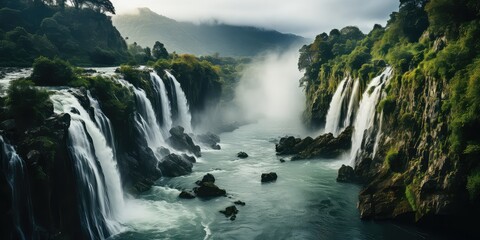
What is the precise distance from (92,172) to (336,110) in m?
45.8

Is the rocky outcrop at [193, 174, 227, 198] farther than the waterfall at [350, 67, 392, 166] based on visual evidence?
No

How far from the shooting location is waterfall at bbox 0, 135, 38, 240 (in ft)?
66.1

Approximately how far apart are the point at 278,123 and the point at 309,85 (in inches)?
767

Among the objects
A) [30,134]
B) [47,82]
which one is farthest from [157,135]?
[30,134]

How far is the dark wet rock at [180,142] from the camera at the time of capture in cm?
5920

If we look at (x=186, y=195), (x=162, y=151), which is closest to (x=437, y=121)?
(x=186, y=195)

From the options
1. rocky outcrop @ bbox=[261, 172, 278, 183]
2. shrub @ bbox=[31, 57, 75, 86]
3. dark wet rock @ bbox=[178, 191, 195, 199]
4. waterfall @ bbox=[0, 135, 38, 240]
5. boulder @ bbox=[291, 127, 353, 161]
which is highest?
shrub @ bbox=[31, 57, 75, 86]

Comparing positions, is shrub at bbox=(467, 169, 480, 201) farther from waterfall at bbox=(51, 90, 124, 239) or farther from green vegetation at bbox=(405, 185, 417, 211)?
waterfall at bbox=(51, 90, 124, 239)

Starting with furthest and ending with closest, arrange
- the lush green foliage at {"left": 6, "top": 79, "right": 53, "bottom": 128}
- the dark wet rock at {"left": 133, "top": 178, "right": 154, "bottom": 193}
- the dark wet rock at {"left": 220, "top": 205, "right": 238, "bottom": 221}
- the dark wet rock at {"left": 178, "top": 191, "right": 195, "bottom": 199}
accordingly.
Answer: the dark wet rock at {"left": 133, "top": 178, "right": 154, "bottom": 193} → the dark wet rock at {"left": 178, "top": 191, "right": 195, "bottom": 199} → the dark wet rock at {"left": 220, "top": 205, "right": 238, "bottom": 221} → the lush green foliage at {"left": 6, "top": 79, "right": 53, "bottom": 128}

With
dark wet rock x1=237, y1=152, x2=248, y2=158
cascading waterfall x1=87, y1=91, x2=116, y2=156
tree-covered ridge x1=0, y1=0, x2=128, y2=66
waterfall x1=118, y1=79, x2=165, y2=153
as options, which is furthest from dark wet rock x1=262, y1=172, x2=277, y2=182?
tree-covered ridge x1=0, y1=0, x2=128, y2=66

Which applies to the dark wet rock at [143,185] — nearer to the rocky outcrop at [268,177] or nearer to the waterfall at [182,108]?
the rocky outcrop at [268,177]

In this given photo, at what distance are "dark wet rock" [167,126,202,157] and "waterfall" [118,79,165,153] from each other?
2030 millimetres

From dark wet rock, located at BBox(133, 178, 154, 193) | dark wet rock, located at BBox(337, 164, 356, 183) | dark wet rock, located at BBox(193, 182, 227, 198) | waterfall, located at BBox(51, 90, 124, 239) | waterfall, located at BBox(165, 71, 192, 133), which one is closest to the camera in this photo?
waterfall, located at BBox(51, 90, 124, 239)

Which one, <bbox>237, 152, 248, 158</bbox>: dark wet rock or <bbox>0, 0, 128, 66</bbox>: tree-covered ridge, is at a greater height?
<bbox>0, 0, 128, 66</bbox>: tree-covered ridge
